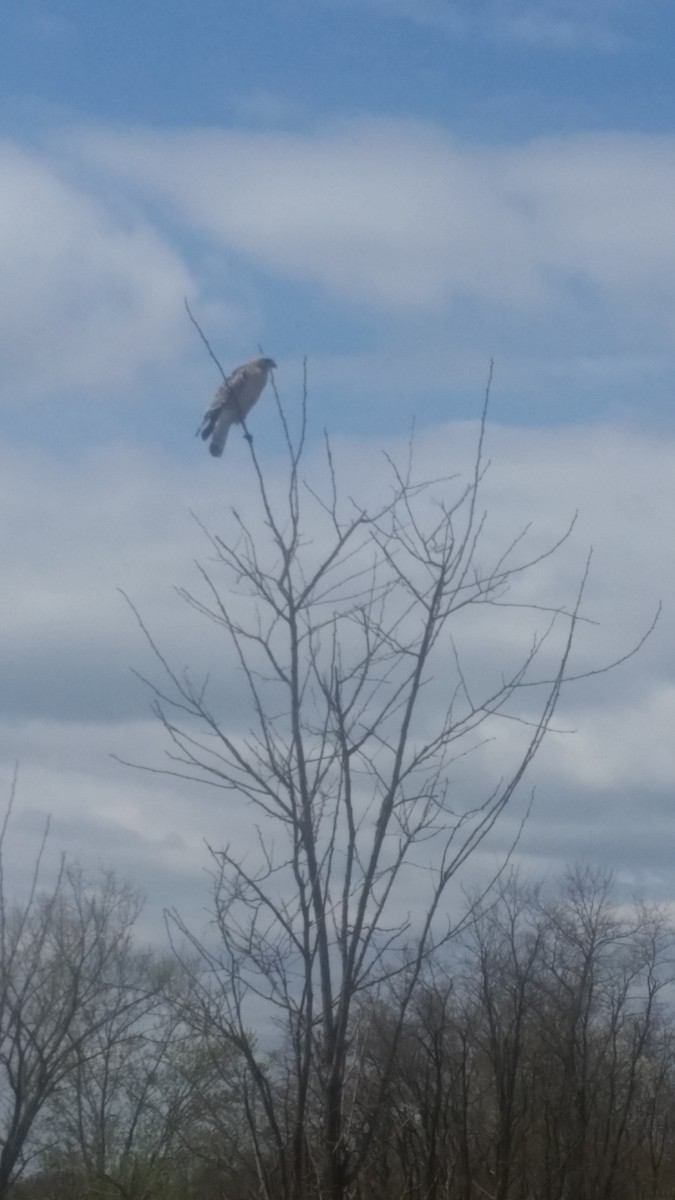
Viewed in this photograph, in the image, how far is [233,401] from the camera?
18.9 ft

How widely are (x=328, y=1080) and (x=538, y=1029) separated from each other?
80.2 feet

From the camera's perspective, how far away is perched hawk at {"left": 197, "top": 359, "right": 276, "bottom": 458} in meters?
5.95

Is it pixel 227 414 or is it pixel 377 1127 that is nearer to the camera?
pixel 377 1127

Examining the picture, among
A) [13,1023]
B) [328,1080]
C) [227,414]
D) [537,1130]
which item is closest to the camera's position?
[328,1080]

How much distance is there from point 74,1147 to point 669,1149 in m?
15.3

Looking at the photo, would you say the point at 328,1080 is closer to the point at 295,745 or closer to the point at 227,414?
the point at 295,745

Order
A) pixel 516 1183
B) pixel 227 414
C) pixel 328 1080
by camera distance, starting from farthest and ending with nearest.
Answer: pixel 516 1183, pixel 227 414, pixel 328 1080

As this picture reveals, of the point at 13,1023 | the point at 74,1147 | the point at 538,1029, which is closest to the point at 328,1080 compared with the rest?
the point at 13,1023

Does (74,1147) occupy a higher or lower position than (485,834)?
higher

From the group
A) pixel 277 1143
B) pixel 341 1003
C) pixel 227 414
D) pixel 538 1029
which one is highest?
pixel 538 1029

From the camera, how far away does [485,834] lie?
529 centimetres

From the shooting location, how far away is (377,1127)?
4.85 m


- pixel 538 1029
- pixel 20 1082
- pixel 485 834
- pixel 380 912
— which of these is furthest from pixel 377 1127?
pixel 538 1029

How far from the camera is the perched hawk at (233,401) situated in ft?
19.5
